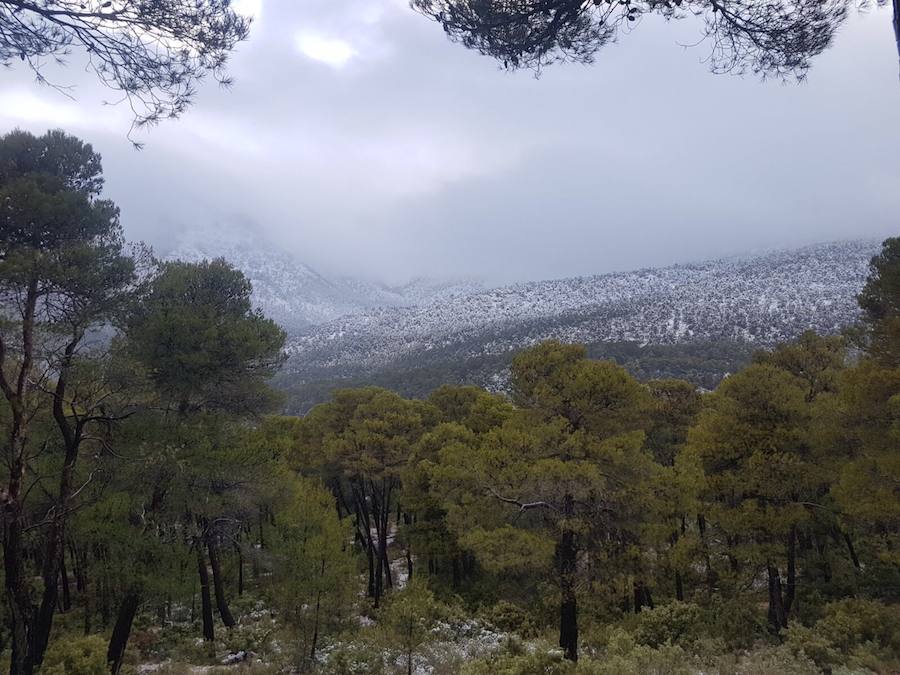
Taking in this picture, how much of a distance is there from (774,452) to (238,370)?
44.3 feet

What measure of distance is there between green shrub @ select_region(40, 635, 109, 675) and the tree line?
15 centimetres

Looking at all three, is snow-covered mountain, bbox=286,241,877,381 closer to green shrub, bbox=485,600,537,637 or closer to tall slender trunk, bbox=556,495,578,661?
green shrub, bbox=485,600,537,637

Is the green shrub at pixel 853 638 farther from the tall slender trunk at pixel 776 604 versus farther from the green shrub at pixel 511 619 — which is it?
the green shrub at pixel 511 619

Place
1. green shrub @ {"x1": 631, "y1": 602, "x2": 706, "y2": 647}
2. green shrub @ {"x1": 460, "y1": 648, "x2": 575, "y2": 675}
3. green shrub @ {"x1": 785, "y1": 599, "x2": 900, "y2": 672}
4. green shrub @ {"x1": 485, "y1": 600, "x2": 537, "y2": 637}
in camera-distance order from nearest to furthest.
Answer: green shrub @ {"x1": 460, "y1": 648, "x2": 575, "y2": 675}, green shrub @ {"x1": 785, "y1": 599, "x2": 900, "y2": 672}, green shrub @ {"x1": 631, "y1": 602, "x2": 706, "y2": 647}, green shrub @ {"x1": 485, "y1": 600, "x2": 537, "y2": 637}

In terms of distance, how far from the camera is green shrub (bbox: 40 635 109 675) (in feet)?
27.7

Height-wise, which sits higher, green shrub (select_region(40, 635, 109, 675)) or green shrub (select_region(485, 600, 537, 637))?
green shrub (select_region(40, 635, 109, 675))

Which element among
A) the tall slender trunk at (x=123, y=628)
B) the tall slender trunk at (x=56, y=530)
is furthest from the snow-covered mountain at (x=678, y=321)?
the tall slender trunk at (x=56, y=530)

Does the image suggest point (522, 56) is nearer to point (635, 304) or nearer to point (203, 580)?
point (203, 580)

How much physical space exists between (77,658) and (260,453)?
4.72 meters

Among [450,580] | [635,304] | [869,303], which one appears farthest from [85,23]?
[635,304]

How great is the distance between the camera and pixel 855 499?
38.5ft

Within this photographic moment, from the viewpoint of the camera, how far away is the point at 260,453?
12125mm

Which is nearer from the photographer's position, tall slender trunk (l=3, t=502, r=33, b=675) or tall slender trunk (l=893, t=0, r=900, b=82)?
tall slender trunk (l=893, t=0, r=900, b=82)

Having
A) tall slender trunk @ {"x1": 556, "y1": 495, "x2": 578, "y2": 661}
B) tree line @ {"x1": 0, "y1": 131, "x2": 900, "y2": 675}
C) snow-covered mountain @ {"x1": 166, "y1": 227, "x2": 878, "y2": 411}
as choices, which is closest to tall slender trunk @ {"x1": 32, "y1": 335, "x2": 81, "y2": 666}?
tree line @ {"x1": 0, "y1": 131, "x2": 900, "y2": 675}
